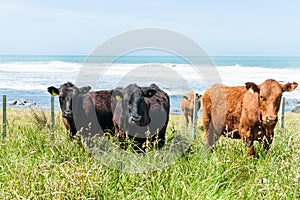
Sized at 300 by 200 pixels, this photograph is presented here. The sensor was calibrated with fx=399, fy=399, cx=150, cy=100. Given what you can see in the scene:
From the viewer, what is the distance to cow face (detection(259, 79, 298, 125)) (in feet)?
19.7

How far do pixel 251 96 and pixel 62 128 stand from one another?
11.8 ft

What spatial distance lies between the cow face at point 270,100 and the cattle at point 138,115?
173cm

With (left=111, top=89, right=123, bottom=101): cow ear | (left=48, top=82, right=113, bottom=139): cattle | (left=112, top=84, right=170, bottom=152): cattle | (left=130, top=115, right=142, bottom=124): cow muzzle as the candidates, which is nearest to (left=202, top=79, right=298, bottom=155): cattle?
(left=112, top=84, right=170, bottom=152): cattle

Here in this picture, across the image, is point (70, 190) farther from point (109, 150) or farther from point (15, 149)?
point (15, 149)

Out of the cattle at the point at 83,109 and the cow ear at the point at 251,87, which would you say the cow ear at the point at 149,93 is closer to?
the cattle at the point at 83,109

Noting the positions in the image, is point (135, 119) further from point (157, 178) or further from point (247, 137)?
point (157, 178)

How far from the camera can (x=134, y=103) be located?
6906 millimetres

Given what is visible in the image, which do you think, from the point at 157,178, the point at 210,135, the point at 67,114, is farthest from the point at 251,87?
the point at 67,114

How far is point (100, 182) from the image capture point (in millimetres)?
4125

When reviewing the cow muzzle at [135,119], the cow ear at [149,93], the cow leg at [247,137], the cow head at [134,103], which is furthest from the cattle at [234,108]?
the cow muzzle at [135,119]

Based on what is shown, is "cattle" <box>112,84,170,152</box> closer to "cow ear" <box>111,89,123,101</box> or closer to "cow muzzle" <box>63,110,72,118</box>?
"cow ear" <box>111,89,123,101</box>

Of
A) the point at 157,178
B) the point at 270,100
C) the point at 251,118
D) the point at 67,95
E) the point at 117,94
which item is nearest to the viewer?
the point at 157,178

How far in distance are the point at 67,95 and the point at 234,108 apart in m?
3.14

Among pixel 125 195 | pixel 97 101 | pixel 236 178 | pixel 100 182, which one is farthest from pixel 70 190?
pixel 97 101
